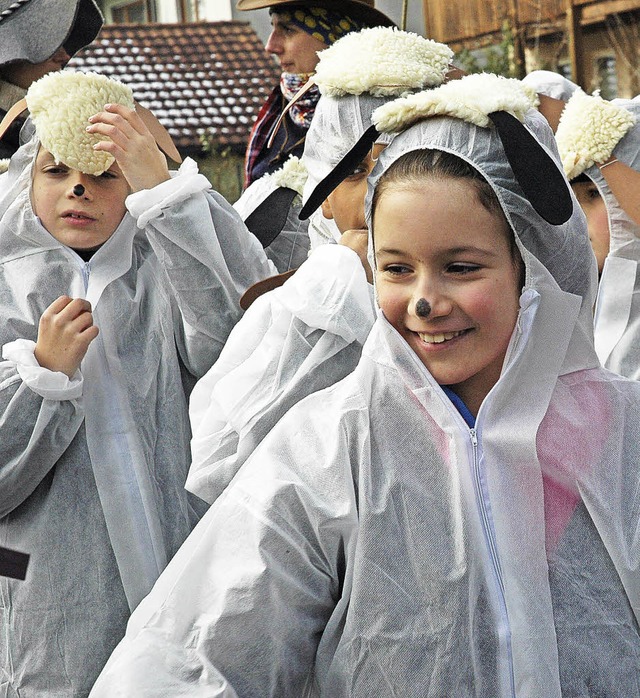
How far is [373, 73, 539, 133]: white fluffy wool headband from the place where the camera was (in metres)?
2.11

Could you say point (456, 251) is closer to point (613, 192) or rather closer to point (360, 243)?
point (360, 243)

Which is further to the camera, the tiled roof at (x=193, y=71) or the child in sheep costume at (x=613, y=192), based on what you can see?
the tiled roof at (x=193, y=71)

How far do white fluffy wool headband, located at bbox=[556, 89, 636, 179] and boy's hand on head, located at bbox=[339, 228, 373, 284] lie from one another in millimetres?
1052

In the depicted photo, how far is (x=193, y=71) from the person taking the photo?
18922 millimetres

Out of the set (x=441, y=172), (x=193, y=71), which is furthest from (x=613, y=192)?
(x=193, y=71)

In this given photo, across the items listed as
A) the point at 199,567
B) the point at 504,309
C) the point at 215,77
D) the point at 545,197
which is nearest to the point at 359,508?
the point at 199,567

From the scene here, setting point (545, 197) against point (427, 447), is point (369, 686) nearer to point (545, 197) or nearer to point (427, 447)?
point (427, 447)

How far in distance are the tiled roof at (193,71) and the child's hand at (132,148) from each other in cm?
1399

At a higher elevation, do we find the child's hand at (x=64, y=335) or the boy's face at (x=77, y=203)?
the boy's face at (x=77, y=203)

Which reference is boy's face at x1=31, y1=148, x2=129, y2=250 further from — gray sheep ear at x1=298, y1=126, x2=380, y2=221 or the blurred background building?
the blurred background building

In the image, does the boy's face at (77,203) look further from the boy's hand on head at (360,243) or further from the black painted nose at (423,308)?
the black painted nose at (423,308)

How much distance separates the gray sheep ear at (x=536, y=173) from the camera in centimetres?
206

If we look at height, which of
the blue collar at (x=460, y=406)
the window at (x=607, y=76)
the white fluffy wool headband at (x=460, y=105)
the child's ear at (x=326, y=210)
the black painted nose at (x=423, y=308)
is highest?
the white fluffy wool headband at (x=460, y=105)

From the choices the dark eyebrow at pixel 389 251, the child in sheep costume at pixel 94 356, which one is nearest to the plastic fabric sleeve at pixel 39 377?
the child in sheep costume at pixel 94 356
